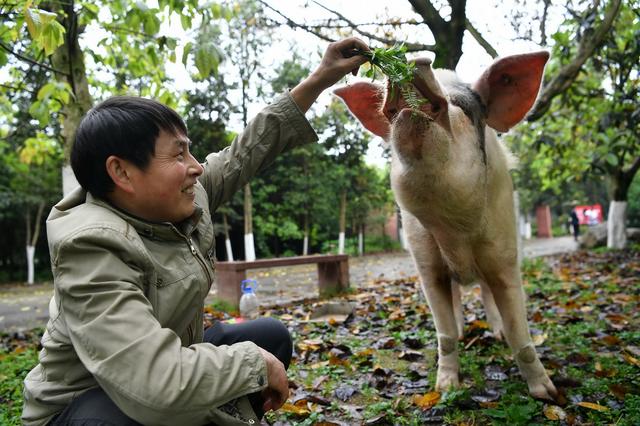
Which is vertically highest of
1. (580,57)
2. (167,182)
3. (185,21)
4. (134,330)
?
(580,57)

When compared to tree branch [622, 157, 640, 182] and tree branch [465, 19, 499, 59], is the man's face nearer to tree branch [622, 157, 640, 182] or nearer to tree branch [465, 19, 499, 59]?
tree branch [465, 19, 499, 59]

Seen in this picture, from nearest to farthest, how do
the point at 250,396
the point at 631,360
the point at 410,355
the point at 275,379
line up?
the point at 275,379
the point at 250,396
the point at 631,360
the point at 410,355

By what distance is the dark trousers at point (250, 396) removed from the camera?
4.77 ft

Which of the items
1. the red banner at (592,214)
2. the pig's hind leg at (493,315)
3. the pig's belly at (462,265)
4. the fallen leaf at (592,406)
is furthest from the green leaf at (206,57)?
the red banner at (592,214)

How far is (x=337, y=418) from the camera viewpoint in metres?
2.62

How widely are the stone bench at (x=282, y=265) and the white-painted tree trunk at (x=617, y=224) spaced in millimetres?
8944

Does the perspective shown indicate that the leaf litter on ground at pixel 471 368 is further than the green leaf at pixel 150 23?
No

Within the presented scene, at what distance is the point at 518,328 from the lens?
283cm

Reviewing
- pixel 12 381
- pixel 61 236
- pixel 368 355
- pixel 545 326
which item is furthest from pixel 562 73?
pixel 12 381

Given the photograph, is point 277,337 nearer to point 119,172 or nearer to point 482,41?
point 119,172

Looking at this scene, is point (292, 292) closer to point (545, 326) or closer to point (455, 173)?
point (545, 326)

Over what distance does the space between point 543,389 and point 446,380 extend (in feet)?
1.74

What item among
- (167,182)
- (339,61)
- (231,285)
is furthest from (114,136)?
(231,285)

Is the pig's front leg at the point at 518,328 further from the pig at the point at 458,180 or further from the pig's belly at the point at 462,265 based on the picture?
the pig's belly at the point at 462,265
